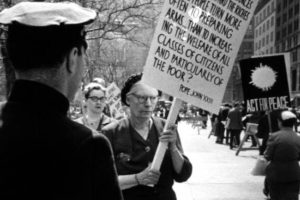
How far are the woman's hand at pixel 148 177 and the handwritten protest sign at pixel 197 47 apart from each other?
0.53m

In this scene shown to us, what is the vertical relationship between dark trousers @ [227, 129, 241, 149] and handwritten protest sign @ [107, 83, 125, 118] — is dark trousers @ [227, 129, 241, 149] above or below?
below

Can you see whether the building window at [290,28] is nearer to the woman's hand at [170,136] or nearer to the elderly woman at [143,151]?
the elderly woman at [143,151]

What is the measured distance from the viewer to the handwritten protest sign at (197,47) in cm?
317

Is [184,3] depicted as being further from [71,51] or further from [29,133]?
[29,133]

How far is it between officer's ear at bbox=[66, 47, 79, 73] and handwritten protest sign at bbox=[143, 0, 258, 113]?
5.07 ft

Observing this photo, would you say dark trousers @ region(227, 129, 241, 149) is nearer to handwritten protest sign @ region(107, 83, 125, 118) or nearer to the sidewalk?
the sidewalk

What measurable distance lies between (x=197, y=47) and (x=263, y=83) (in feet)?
15.8

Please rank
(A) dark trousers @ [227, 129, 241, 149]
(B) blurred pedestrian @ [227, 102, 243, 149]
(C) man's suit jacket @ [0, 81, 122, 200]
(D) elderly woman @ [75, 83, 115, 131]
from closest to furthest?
1. (C) man's suit jacket @ [0, 81, 122, 200]
2. (D) elderly woman @ [75, 83, 115, 131]
3. (A) dark trousers @ [227, 129, 241, 149]
4. (B) blurred pedestrian @ [227, 102, 243, 149]

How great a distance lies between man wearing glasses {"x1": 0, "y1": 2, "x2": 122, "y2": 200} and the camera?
1.43m

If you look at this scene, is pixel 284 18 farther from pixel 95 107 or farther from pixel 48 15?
pixel 48 15

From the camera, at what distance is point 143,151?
130 inches

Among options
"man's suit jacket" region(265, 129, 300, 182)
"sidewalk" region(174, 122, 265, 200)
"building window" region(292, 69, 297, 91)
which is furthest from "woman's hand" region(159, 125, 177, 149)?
"building window" region(292, 69, 297, 91)

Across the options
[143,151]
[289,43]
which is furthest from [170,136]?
[289,43]

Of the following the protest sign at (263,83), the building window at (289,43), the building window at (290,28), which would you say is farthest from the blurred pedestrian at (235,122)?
the building window at (290,28)
